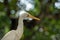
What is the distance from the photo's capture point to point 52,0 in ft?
23.6

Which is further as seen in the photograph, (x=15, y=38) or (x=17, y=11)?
(x=17, y=11)

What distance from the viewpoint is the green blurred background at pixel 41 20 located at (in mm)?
6953

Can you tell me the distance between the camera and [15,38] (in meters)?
4.66

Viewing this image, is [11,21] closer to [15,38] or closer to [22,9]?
[22,9]

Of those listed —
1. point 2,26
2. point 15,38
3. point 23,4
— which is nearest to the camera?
point 15,38

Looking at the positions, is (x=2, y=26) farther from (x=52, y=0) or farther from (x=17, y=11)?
(x=52, y=0)

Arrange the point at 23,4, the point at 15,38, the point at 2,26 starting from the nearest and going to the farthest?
the point at 15,38 < the point at 2,26 < the point at 23,4

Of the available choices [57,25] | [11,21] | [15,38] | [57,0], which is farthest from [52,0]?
[15,38]

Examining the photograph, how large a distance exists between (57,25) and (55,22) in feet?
0.38

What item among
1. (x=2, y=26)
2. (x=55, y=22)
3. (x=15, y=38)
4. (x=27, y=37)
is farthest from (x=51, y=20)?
(x=15, y=38)

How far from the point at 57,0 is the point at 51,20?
428mm

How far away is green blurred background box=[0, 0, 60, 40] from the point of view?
6953 mm

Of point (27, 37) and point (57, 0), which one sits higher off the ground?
point (57, 0)

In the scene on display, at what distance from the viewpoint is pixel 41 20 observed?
7180 mm
